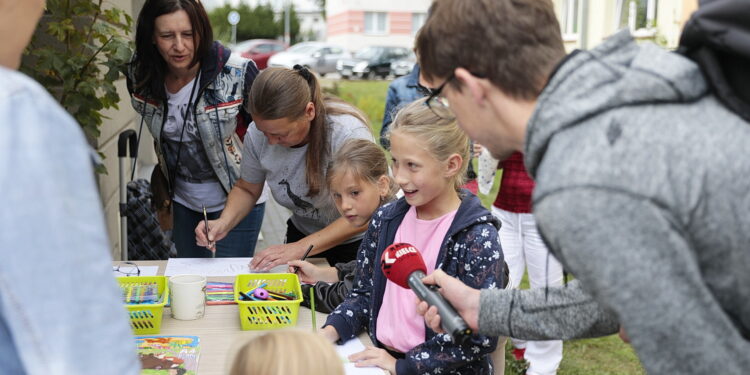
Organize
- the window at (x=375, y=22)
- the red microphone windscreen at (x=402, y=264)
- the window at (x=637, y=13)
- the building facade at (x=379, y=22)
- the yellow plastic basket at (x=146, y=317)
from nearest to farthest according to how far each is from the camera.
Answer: the red microphone windscreen at (x=402, y=264) < the yellow plastic basket at (x=146, y=317) < the window at (x=637, y=13) < the building facade at (x=379, y=22) < the window at (x=375, y=22)

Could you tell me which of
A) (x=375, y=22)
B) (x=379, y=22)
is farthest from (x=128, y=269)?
(x=379, y=22)

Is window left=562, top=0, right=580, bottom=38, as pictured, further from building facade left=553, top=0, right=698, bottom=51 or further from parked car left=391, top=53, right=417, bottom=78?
parked car left=391, top=53, right=417, bottom=78

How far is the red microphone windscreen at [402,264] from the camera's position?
192cm

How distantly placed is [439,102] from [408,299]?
843 mm

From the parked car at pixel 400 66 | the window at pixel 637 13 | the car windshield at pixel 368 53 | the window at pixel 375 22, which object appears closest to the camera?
the window at pixel 637 13

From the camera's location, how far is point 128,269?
294 cm

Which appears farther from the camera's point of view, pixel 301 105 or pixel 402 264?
pixel 301 105

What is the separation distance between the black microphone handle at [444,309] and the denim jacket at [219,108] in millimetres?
1772

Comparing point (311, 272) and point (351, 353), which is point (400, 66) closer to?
point (311, 272)

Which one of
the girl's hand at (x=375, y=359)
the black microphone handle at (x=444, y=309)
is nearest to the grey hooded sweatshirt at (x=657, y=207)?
the black microphone handle at (x=444, y=309)

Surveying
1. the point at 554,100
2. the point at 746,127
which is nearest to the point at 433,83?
the point at 554,100

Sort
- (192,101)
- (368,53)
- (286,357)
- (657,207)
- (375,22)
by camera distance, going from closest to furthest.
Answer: (657,207) < (286,357) < (192,101) < (368,53) < (375,22)

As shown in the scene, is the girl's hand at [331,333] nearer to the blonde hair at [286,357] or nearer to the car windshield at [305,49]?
the blonde hair at [286,357]

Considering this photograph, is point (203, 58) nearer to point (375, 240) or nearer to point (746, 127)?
point (375, 240)
